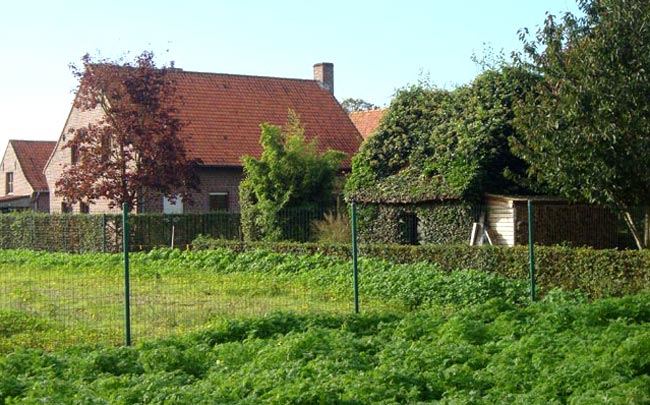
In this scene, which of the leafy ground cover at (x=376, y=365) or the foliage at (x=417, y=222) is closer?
the leafy ground cover at (x=376, y=365)

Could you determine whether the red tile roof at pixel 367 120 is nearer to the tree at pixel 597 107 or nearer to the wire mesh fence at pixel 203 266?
the wire mesh fence at pixel 203 266

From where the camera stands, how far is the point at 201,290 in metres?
17.0

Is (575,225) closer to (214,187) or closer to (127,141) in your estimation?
(127,141)

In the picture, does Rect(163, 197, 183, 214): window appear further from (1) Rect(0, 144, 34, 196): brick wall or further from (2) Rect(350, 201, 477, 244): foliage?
(1) Rect(0, 144, 34, 196): brick wall

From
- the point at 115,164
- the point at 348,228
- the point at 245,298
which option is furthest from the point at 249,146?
the point at 245,298

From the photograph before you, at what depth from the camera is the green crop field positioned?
754 cm

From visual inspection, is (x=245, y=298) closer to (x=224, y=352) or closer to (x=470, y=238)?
(x=224, y=352)

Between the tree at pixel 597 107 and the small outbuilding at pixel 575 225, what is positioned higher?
the tree at pixel 597 107

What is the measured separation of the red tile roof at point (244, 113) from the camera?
36781 millimetres

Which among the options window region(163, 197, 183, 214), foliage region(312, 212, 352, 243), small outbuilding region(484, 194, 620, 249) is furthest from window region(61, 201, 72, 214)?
small outbuilding region(484, 194, 620, 249)

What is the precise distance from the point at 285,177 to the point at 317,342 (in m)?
18.0

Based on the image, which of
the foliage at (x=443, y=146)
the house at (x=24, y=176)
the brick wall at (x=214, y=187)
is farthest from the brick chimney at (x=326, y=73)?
the house at (x=24, y=176)

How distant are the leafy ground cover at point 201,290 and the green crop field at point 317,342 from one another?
50mm

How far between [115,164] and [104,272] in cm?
1335
